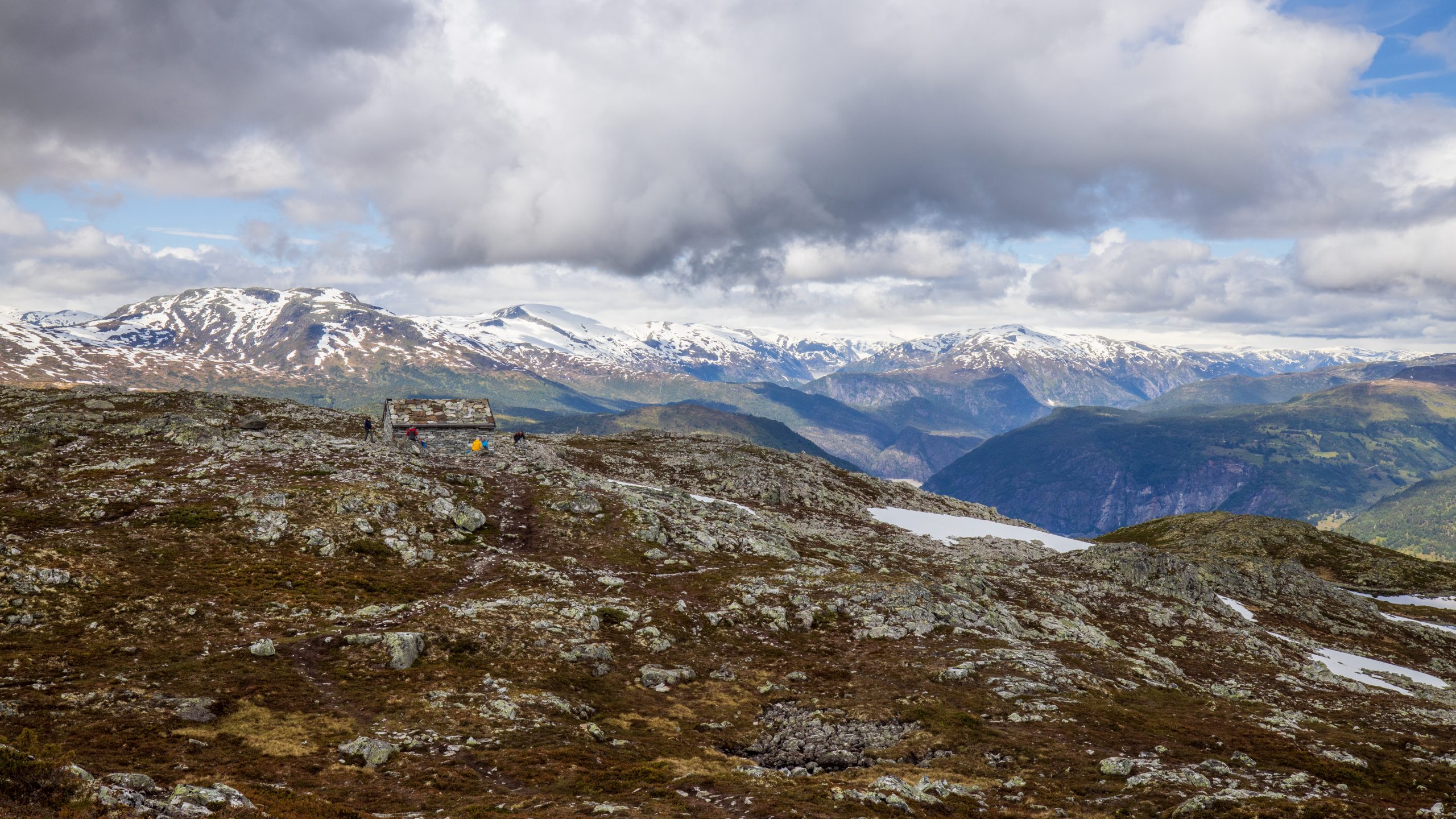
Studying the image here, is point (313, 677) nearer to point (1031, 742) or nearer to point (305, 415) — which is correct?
point (1031, 742)

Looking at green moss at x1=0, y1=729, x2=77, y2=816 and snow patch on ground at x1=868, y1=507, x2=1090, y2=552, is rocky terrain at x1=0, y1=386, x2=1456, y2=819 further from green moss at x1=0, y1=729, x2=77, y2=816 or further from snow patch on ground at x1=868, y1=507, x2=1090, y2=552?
snow patch on ground at x1=868, y1=507, x2=1090, y2=552

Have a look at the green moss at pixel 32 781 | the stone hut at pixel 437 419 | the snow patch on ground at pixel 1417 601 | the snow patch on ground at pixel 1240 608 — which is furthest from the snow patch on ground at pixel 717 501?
the snow patch on ground at pixel 1417 601

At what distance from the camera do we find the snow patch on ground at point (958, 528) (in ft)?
364

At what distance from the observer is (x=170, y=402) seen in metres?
107

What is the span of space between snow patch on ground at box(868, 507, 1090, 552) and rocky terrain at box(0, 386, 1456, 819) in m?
Result: 22.8

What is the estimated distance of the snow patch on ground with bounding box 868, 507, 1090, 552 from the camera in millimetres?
111000

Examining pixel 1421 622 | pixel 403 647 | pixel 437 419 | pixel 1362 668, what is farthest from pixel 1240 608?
pixel 437 419

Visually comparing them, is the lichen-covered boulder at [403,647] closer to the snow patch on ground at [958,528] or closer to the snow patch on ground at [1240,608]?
the snow patch on ground at [958,528]

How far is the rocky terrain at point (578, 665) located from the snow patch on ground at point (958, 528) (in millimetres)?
22794

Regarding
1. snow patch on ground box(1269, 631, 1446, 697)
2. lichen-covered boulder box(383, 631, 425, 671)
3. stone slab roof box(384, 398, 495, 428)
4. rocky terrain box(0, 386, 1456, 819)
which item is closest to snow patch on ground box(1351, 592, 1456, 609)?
rocky terrain box(0, 386, 1456, 819)

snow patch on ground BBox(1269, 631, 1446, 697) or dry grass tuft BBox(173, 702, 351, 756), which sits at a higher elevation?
dry grass tuft BBox(173, 702, 351, 756)

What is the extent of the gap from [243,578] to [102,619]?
884 cm

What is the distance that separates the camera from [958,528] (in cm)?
11488

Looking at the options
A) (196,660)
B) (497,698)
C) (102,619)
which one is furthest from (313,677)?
(102,619)
